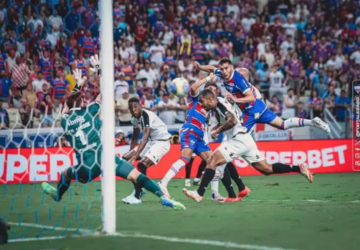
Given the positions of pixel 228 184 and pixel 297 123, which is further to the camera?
pixel 297 123

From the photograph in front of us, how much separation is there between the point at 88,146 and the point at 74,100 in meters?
0.75

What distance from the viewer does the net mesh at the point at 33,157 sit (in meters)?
12.4

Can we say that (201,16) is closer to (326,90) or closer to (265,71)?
(265,71)

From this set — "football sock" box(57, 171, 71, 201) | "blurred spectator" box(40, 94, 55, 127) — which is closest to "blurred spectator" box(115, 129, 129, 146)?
"blurred spectator" box(40, 94, 55, 127)

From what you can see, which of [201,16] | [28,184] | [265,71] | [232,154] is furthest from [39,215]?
[201,16]

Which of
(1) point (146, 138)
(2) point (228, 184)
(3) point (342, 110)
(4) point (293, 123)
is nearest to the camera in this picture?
(2) point (228, 184)

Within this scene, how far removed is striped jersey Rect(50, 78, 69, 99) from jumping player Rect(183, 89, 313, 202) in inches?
334

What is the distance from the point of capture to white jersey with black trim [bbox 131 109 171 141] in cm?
1363

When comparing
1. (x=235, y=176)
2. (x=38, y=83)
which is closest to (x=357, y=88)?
(x=38, y=83)

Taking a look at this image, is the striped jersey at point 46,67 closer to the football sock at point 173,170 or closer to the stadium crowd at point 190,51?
the stadium crowd at point 190,51

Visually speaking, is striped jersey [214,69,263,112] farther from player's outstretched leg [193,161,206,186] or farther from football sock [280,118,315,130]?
player's outstretched leg [193,161,206,186]

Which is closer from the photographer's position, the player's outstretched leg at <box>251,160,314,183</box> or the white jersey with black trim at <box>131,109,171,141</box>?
the player's outstretched leg at <box>251,160,314,183</box>

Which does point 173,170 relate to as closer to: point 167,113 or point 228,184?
point 228,184

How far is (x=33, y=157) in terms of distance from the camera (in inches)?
754
